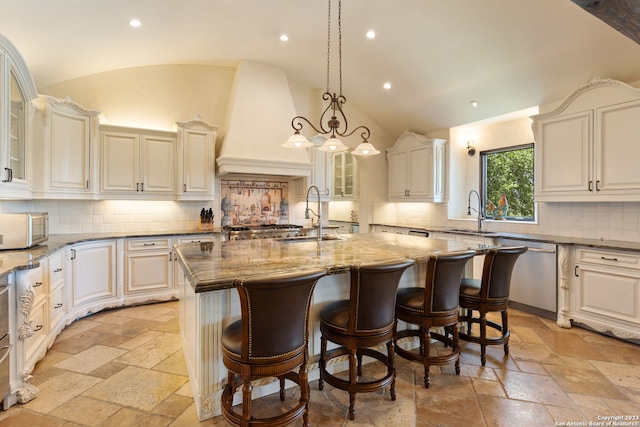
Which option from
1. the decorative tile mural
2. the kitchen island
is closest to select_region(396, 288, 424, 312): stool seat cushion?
the kitchen island

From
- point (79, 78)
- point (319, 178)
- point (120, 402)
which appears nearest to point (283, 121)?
point (319, 178)

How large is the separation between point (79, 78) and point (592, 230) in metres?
6.51

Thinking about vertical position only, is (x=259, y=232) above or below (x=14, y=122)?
below

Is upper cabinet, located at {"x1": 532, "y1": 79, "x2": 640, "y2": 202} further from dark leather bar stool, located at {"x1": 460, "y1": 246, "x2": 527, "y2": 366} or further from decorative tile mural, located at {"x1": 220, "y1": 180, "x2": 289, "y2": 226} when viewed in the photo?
decorative tile mural, located at {"x1": 220, "y1": 180, "x2": 289, "y2": 226}

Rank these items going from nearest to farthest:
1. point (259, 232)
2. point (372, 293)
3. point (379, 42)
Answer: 1. point (372, 293)
2. point (379, 42)
3. point (259, 232)

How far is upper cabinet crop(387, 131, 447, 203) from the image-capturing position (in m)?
5.43

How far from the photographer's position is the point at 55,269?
3014 millimetres

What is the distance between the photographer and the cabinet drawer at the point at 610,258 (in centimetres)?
301

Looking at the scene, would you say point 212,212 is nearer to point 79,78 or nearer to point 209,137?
point 209,137

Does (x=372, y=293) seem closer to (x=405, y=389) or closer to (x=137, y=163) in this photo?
(x=405, y=389)

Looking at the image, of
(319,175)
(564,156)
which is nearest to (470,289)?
(564,156)

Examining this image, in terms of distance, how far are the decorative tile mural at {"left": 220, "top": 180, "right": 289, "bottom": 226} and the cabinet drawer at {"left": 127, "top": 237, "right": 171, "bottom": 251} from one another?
40.2 inches

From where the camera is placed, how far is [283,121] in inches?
195

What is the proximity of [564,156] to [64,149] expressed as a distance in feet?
18.5
